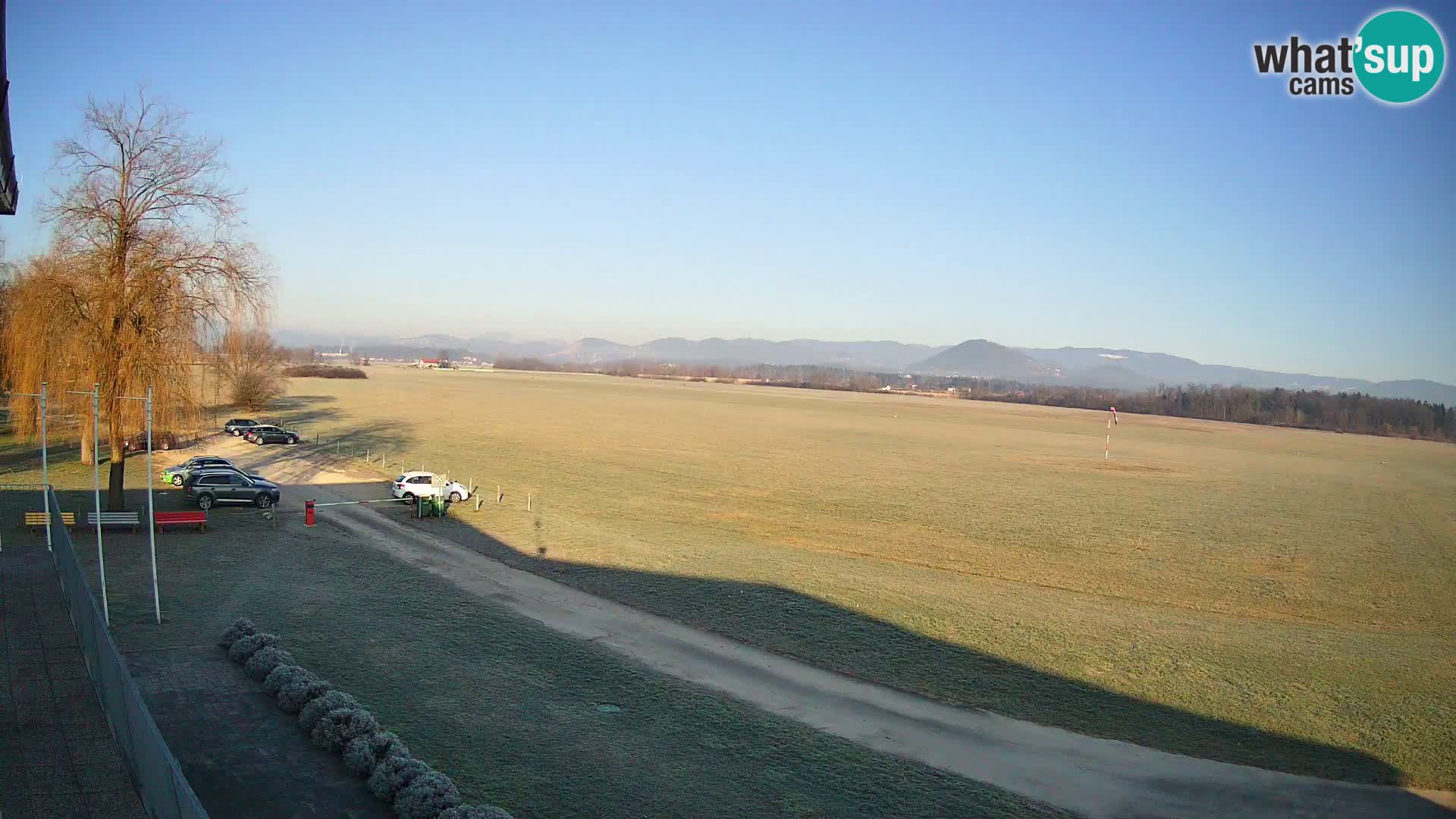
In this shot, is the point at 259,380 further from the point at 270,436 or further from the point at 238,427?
the point at 270,436

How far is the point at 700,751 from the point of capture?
503 inches

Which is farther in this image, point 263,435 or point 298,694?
point 263,435

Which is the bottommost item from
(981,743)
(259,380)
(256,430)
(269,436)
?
(981,743)

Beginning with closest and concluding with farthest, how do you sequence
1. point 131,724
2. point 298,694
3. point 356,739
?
point 131,724, point 356,739, point 298,694

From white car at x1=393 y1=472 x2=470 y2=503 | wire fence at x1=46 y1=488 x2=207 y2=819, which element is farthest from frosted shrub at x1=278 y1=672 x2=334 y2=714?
white car at x1=393 y1=472 x2=470 y2=503

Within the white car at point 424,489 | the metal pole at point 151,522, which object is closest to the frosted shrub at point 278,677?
the metal pole at point 151,522

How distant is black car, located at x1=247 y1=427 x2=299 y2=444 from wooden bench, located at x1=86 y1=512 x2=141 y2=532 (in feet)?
86.1

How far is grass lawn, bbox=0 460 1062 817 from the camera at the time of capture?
11516 mm

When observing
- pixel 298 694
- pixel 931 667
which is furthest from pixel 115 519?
pixel 931 667

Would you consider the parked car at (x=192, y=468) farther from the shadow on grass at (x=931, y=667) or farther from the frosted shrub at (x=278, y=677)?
the frosted shrub at (x=278, y=677)

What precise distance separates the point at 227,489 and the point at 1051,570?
27.6 meters

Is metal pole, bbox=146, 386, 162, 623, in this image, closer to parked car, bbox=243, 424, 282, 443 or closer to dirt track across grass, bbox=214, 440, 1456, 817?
dirt track across grass, bbox=214, 440, 1456, 817

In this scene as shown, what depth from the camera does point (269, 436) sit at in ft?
169

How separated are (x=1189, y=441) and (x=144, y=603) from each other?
94813 millimetres
